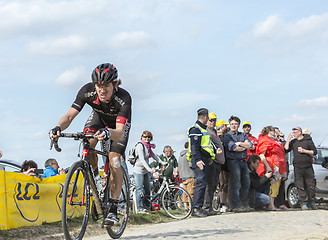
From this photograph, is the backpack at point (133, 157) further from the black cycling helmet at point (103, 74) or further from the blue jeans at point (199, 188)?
the black cycling helmet at point (103, 74)

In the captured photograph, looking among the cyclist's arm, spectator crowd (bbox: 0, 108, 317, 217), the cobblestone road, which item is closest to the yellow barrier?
spectator crowd (bbox: 0, 108, 317, 217)

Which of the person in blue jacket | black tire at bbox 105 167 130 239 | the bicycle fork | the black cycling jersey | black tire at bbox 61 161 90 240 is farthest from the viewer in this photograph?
the person in blue jacket

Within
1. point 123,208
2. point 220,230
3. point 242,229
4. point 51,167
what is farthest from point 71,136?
point 51,167

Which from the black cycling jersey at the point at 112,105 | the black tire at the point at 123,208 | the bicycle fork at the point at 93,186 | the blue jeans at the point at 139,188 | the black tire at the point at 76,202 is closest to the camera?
the black tire at the point at 76,202


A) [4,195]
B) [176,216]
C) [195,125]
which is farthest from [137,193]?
[4,195]

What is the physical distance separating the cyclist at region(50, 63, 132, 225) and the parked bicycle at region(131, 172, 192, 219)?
5.29 meters

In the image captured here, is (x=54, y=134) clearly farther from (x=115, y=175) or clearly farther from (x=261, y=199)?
(x=261, y=199)

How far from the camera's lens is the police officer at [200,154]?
39.6 ft

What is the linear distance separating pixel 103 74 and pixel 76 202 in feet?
5.38

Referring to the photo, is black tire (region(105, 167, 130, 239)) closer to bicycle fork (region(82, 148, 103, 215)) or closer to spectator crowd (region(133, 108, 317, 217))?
bicycle fork (region(82, 148, 103, 215))

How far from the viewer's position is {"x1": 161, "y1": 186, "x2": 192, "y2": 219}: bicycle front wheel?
41.2 ft

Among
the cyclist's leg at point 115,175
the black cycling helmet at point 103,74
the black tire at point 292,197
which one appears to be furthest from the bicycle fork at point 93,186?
the black tire at point 292,197

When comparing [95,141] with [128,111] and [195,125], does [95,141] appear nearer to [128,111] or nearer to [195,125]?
[128,111]

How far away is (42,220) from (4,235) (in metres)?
1.38
